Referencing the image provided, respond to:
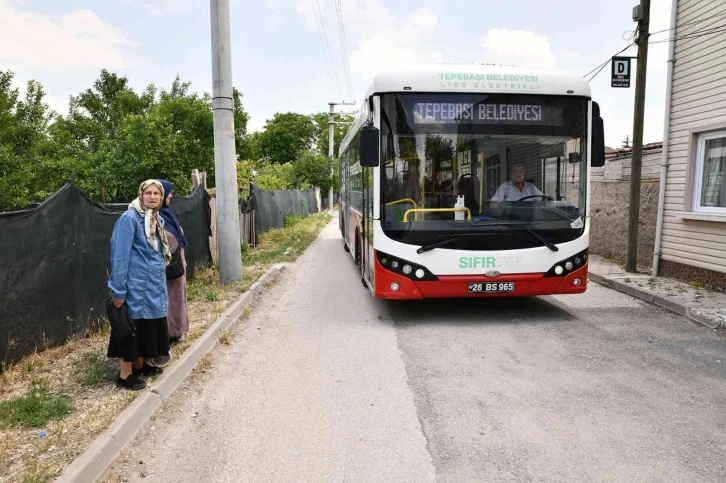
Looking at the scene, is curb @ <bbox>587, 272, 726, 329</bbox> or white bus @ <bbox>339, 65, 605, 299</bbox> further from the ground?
white bus @ <bbox>339, 65, 605, 299</bbox>

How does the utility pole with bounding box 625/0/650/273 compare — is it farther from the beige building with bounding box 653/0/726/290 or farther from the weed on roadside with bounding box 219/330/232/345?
the weed on roadside with bounding box 219/330/232/345

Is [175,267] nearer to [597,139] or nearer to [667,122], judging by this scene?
[597,139]

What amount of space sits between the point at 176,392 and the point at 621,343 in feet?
15.6

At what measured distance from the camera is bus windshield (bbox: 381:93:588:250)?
22.5ft

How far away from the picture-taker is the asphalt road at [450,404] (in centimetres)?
348

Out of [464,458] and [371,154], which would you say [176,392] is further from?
[371,154]

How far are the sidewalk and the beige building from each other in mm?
381

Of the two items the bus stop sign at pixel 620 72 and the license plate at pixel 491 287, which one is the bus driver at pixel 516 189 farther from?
the bus stop sign at pixel 620 72

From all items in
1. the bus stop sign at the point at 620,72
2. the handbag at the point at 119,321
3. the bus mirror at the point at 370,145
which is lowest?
the handbag at the point at 119,321

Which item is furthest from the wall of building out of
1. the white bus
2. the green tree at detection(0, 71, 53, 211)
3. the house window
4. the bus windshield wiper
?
the green tree at detection(0, 71, 53, 211)

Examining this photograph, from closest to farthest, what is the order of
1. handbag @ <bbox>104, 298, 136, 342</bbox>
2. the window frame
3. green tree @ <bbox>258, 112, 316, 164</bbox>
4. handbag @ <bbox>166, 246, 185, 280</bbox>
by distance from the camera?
handbag @ <bbox>104, 298, 136, 342</bbox> < handbag @ <bbox>166, 246, 185, 280</bbox> < the window frame < green tree @ <bbox>258, 112, 316, 164</bbox>

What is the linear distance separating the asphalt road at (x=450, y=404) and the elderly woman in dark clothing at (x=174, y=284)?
573 mm

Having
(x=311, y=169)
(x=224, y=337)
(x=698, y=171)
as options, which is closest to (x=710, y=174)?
(x=698, y=171)

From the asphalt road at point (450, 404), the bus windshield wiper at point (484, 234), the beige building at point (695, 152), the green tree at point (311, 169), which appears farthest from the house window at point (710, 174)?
the green tree at point (311, 169)
